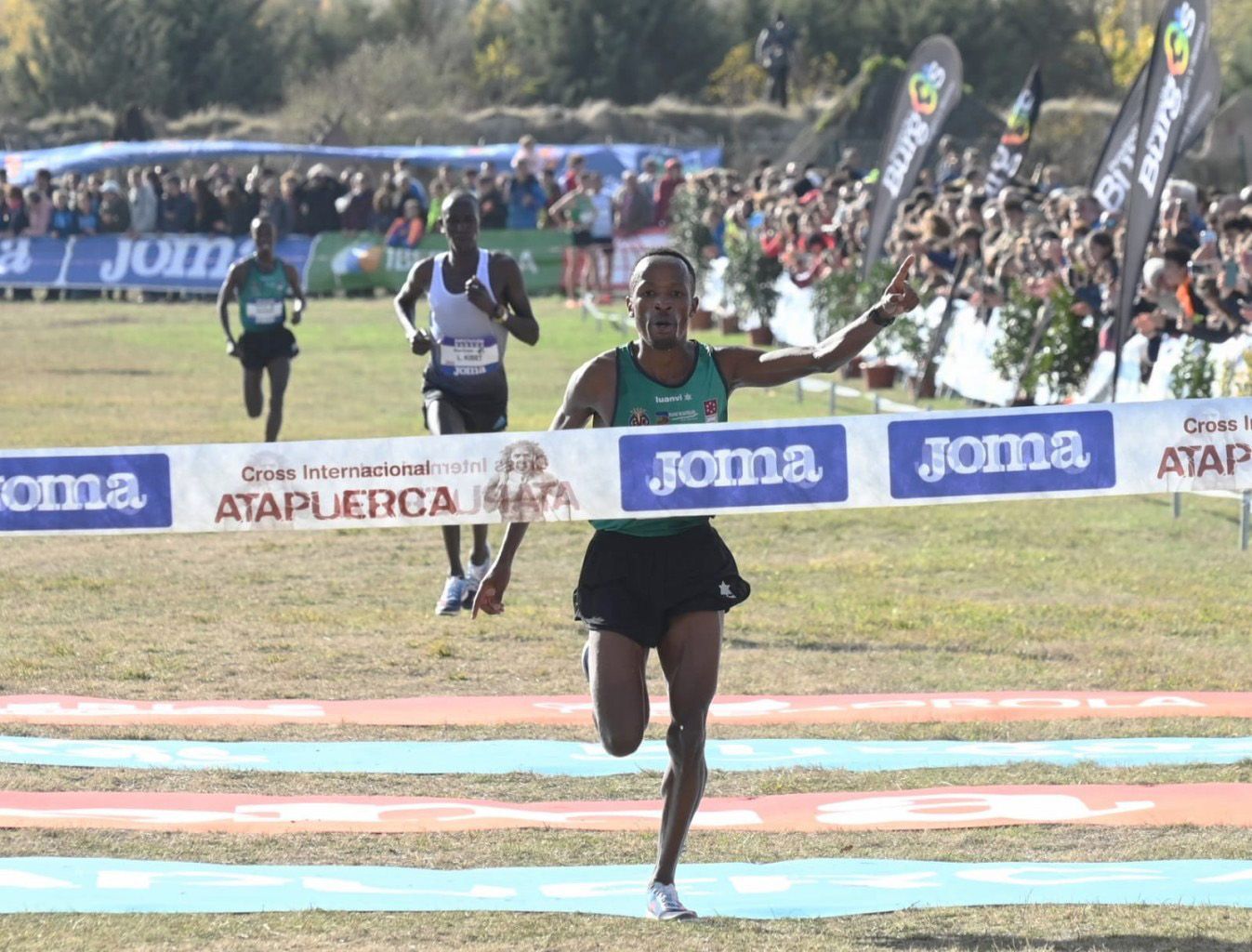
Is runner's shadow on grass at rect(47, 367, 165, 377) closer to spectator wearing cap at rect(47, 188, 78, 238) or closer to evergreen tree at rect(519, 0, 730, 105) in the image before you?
spectator wearing cap at rect(47, 188, 78, 238)

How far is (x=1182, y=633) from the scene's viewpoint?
11.2m

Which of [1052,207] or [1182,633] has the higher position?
[1052,207]

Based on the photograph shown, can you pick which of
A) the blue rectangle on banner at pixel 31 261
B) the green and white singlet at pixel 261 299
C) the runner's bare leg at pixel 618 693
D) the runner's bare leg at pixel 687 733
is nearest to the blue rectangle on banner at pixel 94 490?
the runner's bare leg at pixel 618 693

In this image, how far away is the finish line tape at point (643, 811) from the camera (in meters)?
7.45

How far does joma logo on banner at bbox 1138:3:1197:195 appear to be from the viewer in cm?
1456

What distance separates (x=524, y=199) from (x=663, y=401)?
30.6 meters

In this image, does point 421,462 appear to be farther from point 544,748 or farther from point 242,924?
point 242,924

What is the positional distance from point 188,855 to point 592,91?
61.1 meters

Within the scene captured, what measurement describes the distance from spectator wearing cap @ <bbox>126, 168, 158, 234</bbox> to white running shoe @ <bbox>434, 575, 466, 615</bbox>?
86.6 ft

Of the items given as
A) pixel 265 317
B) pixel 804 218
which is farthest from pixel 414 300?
pixel 804 218

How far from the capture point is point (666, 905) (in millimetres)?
6211

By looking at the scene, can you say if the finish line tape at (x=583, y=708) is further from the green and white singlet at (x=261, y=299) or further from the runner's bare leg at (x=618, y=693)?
the green and white singlet at (x=261, y=299)

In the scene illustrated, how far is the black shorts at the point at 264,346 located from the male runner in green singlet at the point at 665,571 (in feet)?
35.8

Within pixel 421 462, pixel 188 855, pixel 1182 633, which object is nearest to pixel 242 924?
pixel 188 855
